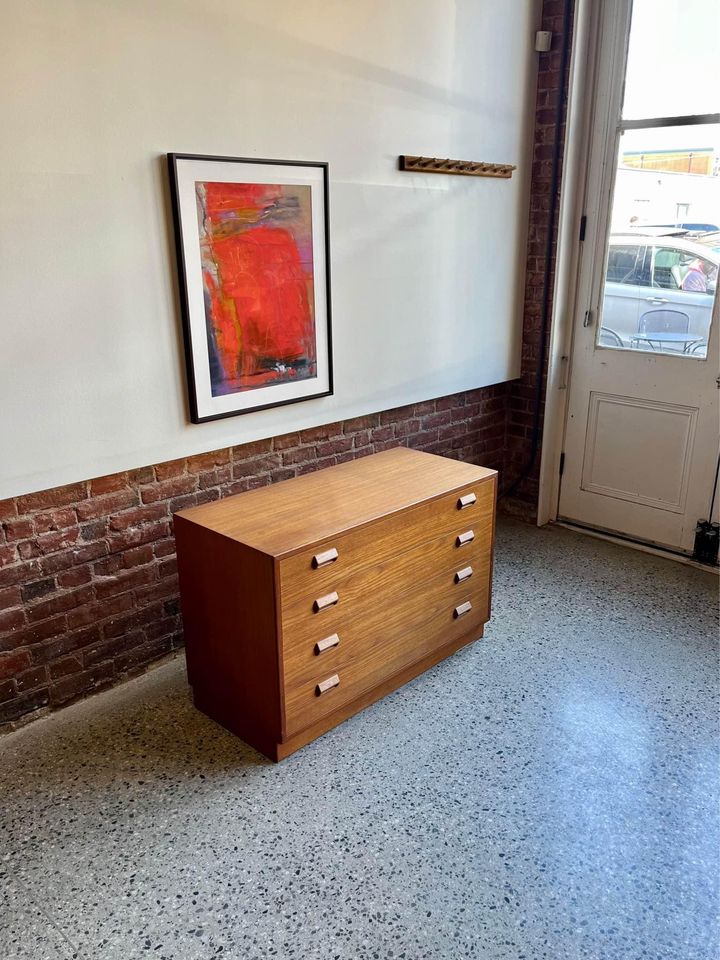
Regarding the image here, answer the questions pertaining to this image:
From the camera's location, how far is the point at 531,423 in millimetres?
4004

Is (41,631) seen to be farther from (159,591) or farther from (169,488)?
(169,488)

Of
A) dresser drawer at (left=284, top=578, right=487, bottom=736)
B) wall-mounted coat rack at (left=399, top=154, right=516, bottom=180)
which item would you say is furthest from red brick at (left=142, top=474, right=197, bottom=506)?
wall-mounted coat rack at (left=399, top=154, right=516, bottom=180)

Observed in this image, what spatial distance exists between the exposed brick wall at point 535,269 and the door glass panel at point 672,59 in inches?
12.7

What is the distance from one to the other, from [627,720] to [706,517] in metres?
1.48

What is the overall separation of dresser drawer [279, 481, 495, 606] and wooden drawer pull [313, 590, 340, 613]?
2 centimetres

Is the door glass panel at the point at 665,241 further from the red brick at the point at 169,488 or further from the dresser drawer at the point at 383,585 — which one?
the red brick at the point at 169,488

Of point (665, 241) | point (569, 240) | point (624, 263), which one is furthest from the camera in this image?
point (569, 240)

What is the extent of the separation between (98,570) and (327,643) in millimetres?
870

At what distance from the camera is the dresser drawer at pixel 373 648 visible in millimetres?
2236

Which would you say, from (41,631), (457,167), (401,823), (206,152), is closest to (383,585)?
(401,823)

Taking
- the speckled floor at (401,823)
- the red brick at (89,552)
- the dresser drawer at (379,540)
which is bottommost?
the speckled floor at (401,823)

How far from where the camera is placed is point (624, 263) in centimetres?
353

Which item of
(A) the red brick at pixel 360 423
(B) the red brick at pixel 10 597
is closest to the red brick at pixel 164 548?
(B) the red brick at pixel 10 597

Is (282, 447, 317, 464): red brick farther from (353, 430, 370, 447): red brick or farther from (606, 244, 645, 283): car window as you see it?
(606, 244, 645, 283): car window
